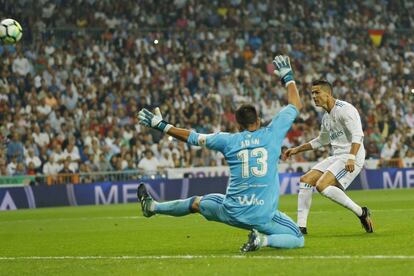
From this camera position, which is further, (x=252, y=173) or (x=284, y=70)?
(x=284, y=70)

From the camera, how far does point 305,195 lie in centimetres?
1491

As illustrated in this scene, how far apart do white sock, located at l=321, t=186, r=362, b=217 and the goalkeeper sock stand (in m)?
3.01

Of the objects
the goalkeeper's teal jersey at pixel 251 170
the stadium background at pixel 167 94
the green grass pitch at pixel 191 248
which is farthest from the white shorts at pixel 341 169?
the goalkeeper's teal jersey at pixel 251 170

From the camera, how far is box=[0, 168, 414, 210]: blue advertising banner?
27.8m

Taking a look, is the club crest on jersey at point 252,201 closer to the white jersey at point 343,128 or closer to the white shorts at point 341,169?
the white jersey at point 343,128

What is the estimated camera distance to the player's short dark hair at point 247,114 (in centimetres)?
1142

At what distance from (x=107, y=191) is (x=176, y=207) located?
17.3 m

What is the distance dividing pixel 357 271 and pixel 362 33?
3273 cm

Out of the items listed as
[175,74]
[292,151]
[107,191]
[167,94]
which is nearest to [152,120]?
[292,151]

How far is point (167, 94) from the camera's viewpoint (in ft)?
109

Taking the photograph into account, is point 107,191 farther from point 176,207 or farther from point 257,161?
point 257,161

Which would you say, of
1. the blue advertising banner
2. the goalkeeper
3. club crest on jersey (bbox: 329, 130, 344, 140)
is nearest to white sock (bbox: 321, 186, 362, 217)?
club crest on jersey (bbox: 329, 130, 344, 140)

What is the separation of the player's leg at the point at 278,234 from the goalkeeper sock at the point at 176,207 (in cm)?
95

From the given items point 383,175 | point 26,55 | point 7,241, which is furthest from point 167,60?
point 7,241
